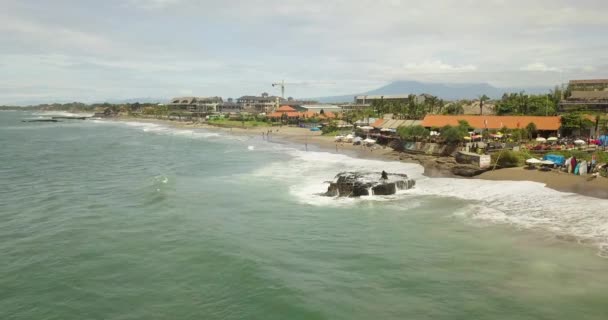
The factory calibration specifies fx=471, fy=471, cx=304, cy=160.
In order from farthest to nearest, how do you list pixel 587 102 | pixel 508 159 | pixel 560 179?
pixel 587 102
pixel 508 159
pixel 560 179

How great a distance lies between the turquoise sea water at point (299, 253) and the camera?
17.7m

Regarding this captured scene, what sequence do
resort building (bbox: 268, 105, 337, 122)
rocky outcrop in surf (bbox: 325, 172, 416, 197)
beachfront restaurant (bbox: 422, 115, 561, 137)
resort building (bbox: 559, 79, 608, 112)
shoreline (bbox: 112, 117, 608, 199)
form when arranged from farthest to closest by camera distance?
resort building (bbox: 268, 105, 337, 122) < resort building (bbox: 559, 79, 608, 112) < beachfront restaurant (bbox: 422, 115, 561, 137) < rocky outcrop in surf (bbox: 325, 172, 416, 197) < shoreline (bbox: 112, 117, 608, 199)

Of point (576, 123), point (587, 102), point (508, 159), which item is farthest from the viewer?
point (587, 102)

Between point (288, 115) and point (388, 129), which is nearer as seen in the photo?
point (388, 129)

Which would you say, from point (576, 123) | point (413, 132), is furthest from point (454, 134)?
point (576, 123)

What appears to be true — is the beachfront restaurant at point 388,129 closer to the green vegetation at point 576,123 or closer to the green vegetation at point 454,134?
the green vegetation at point 454,134

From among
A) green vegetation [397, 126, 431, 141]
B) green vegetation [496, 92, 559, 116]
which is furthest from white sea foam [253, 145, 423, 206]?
green vegetation [496, 92, 559, 116]

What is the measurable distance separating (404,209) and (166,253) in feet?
52.2

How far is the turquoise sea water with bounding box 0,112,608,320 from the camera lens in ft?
58.2

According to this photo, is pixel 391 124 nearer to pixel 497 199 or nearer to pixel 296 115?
pixel 497 199

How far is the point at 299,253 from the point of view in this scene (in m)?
23.5

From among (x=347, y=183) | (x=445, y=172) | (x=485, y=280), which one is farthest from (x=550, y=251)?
(x=445, y=172)

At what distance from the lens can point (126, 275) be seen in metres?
20.8

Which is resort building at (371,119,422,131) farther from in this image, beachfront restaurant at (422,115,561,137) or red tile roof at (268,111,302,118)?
red tile roof at (268,111,302,118)
